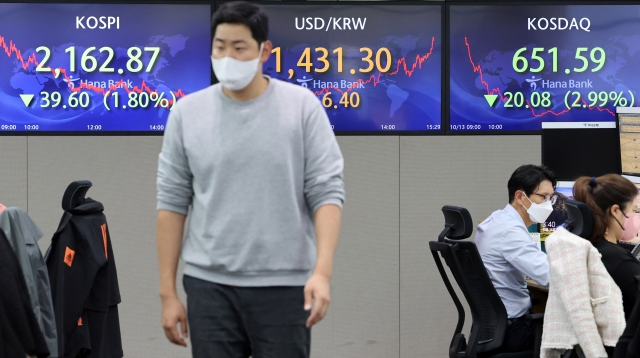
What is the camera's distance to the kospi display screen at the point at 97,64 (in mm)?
4574

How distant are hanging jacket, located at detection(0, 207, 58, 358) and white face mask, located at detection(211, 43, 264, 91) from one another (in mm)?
1565

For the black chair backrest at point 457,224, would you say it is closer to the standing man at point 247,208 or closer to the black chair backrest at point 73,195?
the black chair backrest at point 73,195

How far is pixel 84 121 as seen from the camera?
4.60 metres

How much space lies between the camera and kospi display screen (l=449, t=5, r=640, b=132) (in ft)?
15.2

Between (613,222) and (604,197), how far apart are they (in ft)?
0.32

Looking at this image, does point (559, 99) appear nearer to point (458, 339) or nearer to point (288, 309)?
point (458, 339)

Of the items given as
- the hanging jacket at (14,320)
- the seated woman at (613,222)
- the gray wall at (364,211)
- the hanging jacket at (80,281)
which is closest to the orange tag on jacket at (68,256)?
the hanging jacket at (80,281)

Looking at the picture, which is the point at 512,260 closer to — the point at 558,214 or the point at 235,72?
the point at 558,214

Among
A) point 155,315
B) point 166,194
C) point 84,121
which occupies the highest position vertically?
point 84,121

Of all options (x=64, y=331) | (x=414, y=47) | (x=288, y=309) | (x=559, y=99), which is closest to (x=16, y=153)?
(x=64, y=331)

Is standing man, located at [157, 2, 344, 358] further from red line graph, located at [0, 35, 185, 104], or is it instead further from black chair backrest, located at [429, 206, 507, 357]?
red line graph, located at [0, 35, 185, 104]

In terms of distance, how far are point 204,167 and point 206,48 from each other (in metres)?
2.90

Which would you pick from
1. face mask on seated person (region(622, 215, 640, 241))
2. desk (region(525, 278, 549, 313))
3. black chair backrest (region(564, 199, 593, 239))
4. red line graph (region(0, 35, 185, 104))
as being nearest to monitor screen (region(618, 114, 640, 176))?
face mask on seated person (region(622, 215, 640, 241))

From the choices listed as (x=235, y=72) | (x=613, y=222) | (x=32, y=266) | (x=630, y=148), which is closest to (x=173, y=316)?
(x=235, y=72)
